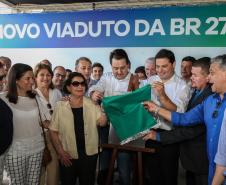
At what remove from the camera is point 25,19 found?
4.46 m

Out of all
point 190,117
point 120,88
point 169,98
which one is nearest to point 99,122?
point 120,88

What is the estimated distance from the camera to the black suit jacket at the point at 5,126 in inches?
107

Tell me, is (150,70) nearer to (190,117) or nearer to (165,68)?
(165,68)

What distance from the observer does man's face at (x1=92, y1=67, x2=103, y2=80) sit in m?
4.17

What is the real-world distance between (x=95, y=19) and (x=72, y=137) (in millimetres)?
1788

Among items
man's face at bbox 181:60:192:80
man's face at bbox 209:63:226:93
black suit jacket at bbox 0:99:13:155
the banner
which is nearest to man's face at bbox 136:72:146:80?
the banner

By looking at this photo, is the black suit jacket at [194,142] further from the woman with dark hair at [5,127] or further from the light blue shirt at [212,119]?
the woman with dark hair at [5,127]

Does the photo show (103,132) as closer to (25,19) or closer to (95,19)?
(95,19)

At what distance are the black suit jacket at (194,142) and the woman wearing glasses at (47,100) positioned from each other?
4.49ft

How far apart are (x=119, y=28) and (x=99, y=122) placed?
1467 millimetres

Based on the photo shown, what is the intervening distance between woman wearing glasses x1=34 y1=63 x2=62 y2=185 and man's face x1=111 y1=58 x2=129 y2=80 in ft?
2.55

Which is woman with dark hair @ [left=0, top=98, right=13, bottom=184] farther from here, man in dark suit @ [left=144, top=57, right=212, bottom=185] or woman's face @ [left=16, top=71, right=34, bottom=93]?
man in dark suit @ [left=144, top=57, right=212, bottom=185]

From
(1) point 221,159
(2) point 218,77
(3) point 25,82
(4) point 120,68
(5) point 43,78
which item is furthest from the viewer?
(4) point 120,68

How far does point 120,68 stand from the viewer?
3.75m
